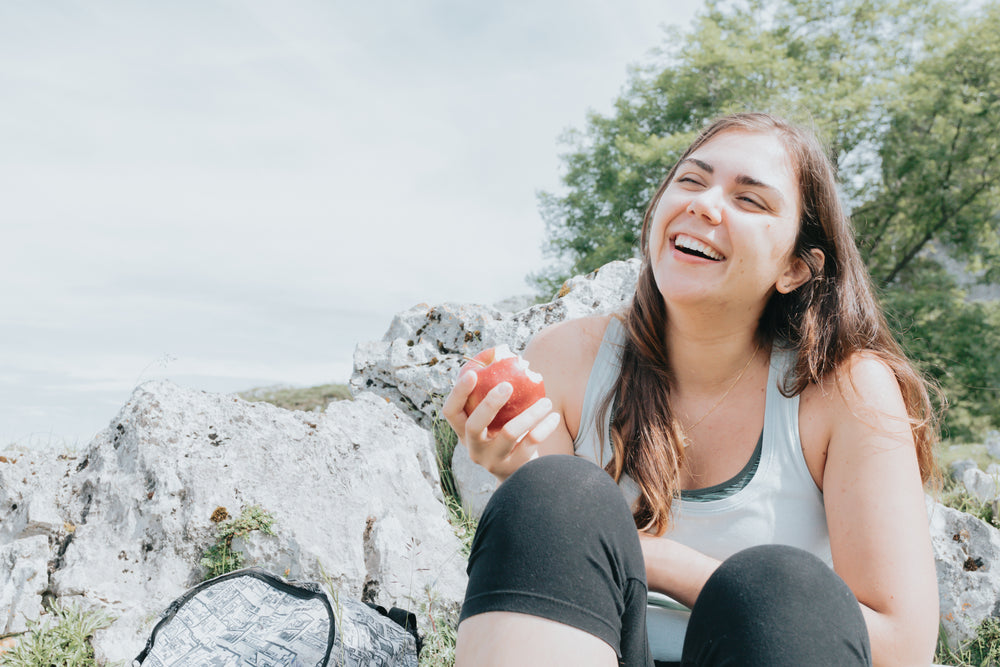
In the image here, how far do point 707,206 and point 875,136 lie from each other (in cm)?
1417

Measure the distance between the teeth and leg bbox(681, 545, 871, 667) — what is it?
875 millimetres

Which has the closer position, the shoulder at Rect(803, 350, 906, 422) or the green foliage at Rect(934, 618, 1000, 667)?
the shoulder at Rect(803, 350, 906, 422)

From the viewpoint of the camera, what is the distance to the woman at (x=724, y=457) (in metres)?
1.30

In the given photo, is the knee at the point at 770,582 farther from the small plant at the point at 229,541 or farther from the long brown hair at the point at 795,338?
the small plant at the point at 229,541

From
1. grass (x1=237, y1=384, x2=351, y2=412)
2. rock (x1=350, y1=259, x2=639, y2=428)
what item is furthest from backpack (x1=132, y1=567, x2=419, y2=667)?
grass (x1=237, y1=384, x2=351, y2=412)

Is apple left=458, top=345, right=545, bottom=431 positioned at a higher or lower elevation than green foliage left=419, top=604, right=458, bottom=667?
higher

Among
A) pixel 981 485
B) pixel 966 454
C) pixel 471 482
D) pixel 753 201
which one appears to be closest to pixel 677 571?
pixel 753 201

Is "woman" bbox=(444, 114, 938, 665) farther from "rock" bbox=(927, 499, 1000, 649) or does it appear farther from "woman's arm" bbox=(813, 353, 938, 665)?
"rock" bbox=(927, 499, 1000, 649)

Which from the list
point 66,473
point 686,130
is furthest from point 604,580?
point 686,130

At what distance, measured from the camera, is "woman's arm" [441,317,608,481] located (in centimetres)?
173

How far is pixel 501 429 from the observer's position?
176 centimetres

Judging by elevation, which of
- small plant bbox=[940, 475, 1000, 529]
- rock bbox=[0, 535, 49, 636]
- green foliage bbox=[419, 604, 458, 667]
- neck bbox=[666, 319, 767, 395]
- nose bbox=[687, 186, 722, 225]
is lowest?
small plant bbox=[940, 475, 1000, 529]

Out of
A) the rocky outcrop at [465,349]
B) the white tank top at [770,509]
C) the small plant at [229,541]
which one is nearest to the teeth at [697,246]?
the white tank top at [770,509]

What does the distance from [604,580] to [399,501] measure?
2077mm
